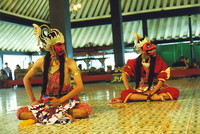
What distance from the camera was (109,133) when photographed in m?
2.60

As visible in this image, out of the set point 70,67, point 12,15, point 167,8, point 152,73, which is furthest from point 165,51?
point 70,67

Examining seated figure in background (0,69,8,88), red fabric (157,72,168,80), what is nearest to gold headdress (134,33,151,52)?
red fabric (157,72,168,80)

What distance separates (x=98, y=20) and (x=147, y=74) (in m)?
13.6

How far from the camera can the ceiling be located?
648 inches

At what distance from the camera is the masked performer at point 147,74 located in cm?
458

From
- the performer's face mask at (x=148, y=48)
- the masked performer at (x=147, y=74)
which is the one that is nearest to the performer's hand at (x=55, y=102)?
the masked performer at (x=147, y=74)

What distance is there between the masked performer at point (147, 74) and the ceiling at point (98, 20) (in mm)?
10700

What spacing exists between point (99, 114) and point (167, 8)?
47.8 feet

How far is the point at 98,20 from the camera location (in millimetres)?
18062

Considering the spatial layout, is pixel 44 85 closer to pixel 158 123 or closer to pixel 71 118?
pixel 71 118

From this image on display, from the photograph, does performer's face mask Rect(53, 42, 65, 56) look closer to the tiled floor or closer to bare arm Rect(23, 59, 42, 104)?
bare arm Rect(23, 59, 42, 104)

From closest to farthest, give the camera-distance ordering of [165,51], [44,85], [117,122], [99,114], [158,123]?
1. [158,123]
2. [117,122]
3. [44,85]
4. [99,114]
5. [165,51]

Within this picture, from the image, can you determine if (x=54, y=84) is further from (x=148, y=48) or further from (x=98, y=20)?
(x=98, y=20)

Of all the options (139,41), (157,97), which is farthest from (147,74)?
(139,41)
